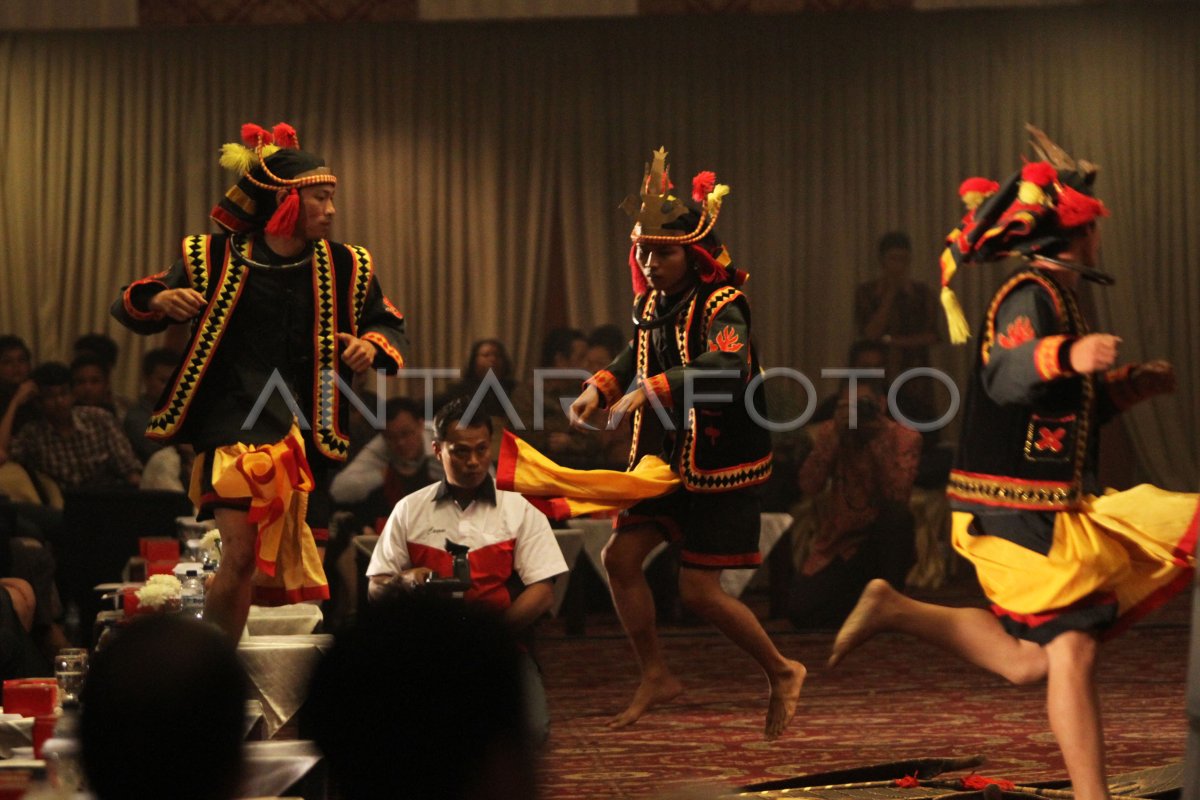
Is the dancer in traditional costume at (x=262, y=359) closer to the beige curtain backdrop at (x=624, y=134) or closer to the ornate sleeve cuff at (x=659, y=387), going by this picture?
the ornate sleeve cuff at (x=659, y=387)

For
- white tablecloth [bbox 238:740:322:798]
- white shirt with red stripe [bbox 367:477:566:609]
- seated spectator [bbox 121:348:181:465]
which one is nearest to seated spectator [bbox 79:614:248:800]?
white tablecloth [bbox 238:740:322:798]

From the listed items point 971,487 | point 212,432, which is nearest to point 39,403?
point 212,432

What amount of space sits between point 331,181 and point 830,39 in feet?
22.2

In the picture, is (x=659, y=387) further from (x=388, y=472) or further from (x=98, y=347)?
(x=98, y=347)

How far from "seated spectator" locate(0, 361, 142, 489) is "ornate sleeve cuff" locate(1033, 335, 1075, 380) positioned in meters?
5.61

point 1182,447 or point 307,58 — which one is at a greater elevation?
point 307,58

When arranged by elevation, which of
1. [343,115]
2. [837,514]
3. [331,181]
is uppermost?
[343,115]

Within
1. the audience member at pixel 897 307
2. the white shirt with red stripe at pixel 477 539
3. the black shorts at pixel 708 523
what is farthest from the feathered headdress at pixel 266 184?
the audience member at pixel 897 307

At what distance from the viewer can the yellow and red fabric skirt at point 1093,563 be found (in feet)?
11.6

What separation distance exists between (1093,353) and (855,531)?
432 centimetres

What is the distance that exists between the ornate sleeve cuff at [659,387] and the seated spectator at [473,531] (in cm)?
61

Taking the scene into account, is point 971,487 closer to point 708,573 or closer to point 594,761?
point 708,573

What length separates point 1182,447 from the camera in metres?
10.6

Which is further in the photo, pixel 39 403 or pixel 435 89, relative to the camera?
pixel 435 89
